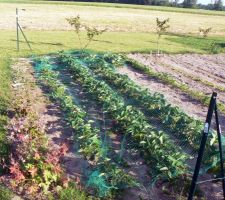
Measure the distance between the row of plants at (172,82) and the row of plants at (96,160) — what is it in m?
4.21

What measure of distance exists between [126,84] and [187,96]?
2.07m

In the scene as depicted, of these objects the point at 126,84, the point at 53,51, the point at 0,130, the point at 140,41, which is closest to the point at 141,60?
the point at 53,51

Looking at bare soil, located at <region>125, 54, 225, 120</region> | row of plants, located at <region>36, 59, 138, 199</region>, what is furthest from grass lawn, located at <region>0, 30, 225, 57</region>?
row of plants, located at <region>36, 59, 138, 199</region>

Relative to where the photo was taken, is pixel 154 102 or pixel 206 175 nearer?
pixel 206 175

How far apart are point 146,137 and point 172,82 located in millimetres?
6222

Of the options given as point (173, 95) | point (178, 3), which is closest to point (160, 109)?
point (173, 95)

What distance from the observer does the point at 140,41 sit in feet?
86.2

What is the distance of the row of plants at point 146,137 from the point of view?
23.2 feet

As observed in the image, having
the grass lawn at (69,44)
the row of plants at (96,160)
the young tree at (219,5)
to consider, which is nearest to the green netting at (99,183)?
the row of plants at (96,160)

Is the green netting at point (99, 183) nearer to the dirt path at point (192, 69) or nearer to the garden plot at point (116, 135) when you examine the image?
the garden plot at point (116, 135)

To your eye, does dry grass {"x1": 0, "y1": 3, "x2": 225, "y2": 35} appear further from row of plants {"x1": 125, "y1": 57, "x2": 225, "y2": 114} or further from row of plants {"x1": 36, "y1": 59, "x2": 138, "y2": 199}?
row of plants {"x1": 36, "y1": 59, "x2": 138, "y2": 199}

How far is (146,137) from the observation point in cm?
815

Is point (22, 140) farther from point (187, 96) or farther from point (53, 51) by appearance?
point (53, 51)

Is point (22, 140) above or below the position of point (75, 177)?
above
